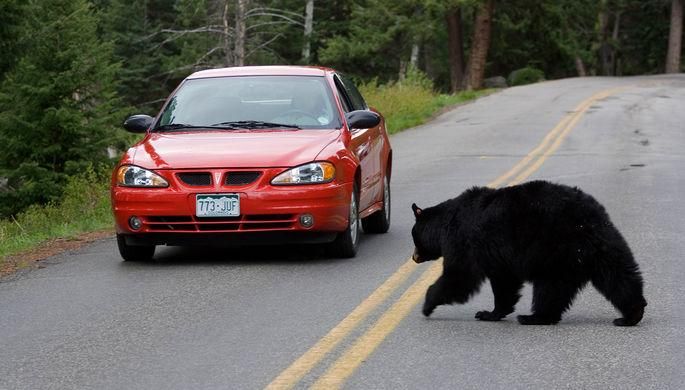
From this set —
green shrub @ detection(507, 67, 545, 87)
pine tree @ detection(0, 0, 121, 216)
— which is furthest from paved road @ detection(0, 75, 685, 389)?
green shrub @ detection(507, 67, 545, 87)

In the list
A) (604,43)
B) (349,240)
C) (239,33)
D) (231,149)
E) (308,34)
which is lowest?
(604,43)

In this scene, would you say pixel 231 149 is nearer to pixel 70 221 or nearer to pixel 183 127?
pixel 183 127

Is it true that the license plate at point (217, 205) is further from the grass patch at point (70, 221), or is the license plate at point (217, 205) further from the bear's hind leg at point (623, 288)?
the bear's hind leg at point (623, 288)

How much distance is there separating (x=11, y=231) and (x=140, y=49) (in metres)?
48.5

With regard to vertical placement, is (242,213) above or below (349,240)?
above

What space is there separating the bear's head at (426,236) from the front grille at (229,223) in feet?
7.02

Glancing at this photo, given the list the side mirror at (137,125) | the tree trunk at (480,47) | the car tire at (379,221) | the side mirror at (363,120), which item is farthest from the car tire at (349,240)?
the tree trunk at (480,47)

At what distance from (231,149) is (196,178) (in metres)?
0.42

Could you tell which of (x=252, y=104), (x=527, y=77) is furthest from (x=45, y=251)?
(x=527, y=77)

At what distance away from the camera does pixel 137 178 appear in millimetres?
9695

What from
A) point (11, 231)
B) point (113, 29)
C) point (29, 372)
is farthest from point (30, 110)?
point (113, 29)

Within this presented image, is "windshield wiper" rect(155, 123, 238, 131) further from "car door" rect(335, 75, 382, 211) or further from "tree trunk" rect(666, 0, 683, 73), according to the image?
"tree trunk" rect(666, 0, 683, 73)

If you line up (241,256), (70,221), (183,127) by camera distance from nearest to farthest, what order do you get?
(241,256), (183,127), (70,221)

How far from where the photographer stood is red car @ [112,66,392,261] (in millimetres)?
9500
